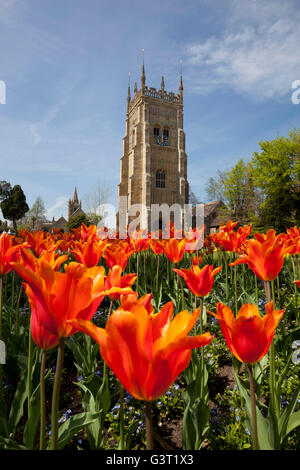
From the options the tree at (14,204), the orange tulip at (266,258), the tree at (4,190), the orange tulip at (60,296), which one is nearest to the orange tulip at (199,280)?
the orange tulip at (266,258)

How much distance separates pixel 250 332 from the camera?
741 millimetres

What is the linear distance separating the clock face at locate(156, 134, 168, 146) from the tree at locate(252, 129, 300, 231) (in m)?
15.3

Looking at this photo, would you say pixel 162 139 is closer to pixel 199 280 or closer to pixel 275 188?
pixel 275 188

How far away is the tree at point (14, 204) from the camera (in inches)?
1353

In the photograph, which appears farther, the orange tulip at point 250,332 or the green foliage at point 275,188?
the green foliage at point 275,188

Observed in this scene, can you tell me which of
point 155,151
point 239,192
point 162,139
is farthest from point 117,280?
point 162,139

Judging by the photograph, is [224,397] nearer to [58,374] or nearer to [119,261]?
[119,261]

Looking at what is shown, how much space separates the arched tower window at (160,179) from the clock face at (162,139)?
3772mm

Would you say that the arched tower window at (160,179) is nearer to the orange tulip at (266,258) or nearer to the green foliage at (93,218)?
the green foliage at (93,218)

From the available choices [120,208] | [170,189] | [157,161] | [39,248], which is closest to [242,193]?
[170,189]

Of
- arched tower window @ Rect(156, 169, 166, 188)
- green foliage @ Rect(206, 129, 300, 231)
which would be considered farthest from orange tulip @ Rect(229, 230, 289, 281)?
arched tower window @ Rect(156, 169, 166, 188)

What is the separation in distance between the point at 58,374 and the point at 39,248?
6.08 feet

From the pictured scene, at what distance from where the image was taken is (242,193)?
27.6 m

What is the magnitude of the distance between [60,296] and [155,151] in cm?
3654
